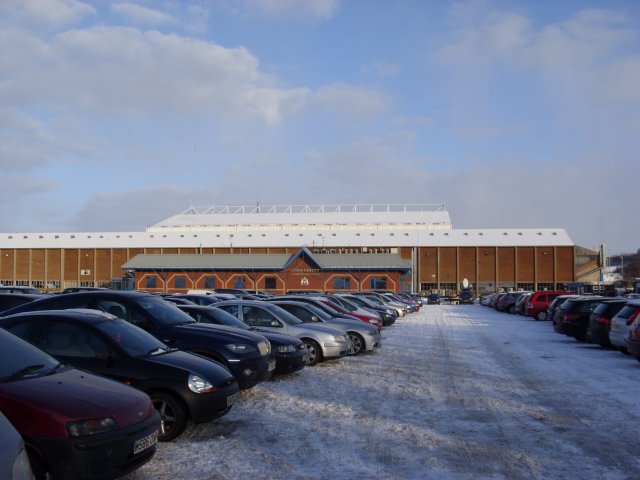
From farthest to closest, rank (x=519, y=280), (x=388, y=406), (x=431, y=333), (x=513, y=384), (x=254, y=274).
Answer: (x=519, y=280), (x=254, y=274), (x=431, y=333), (x=513, y=384), (x=388, y=406)

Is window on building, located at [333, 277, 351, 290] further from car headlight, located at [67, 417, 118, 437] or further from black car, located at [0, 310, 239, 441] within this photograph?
car headlight, located at [67, 417, 118, 437]

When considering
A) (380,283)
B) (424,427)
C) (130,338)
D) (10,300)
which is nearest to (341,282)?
(380,283)

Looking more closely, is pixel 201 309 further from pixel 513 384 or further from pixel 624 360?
pixel 624 360

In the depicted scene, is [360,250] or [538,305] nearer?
[538,305]

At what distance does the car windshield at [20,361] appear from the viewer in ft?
19.2

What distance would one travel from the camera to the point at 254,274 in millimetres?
63312

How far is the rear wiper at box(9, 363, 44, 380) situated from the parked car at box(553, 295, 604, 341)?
17865 millimetres

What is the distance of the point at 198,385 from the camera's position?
7699mm

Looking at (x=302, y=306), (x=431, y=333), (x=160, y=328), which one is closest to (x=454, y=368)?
(x=302, y=306)

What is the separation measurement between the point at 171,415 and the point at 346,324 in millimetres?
9331

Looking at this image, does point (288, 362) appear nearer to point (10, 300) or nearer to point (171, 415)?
point (171, 415)

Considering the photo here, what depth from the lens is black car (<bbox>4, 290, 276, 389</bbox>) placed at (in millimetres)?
9781

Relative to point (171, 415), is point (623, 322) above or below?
above

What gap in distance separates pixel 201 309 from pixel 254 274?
51381 millimetres
